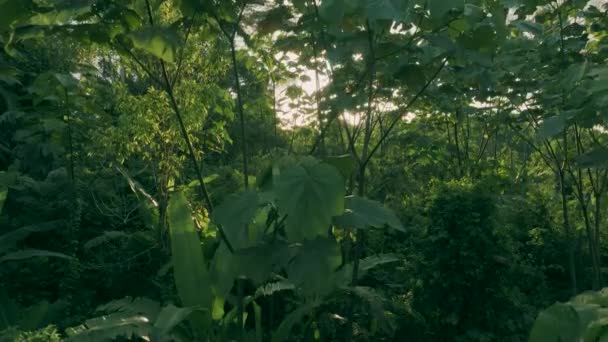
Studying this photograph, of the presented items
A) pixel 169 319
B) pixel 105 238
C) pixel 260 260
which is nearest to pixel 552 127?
pixel 260 260

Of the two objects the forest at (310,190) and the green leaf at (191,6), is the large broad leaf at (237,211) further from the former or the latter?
the green leaf at (191,6)

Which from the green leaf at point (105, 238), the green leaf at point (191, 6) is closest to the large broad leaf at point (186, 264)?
the green leaf at point (191, 6)

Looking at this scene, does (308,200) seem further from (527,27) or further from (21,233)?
(21,233)

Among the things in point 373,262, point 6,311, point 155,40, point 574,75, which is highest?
point 155,40

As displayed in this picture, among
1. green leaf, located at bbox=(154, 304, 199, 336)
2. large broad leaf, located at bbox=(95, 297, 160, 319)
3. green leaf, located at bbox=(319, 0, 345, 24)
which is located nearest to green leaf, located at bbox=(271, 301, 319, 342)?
green leaf, located at bbox=(154, 304, 199, 336)

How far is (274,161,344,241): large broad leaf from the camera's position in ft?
11.0

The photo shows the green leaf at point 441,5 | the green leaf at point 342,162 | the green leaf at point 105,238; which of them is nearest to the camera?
the green leaf at point 441,5

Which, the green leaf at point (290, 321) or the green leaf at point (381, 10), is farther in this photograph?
the green leaf at point (290, 321)

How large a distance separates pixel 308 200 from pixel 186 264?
176cm

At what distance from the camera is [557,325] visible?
13.1 feet

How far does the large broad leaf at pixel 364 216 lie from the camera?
12.1 ft

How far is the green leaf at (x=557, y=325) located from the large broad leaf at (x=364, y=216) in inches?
38.3

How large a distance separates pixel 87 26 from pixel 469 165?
5297mm

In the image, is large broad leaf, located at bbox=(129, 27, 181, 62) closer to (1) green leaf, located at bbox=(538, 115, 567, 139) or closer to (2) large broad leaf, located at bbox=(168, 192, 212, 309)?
(2) large broad leaf, located at bbox=(168, 192, 212, 309)
